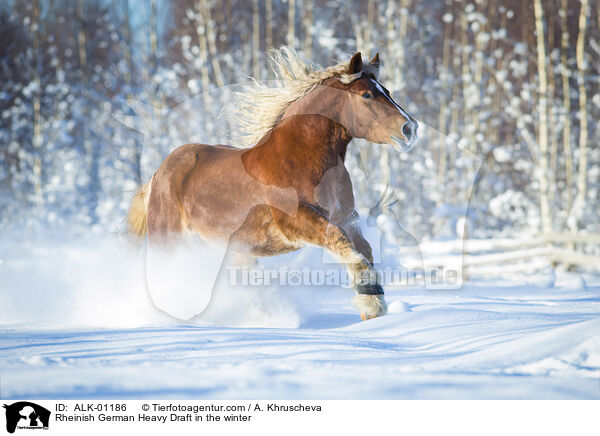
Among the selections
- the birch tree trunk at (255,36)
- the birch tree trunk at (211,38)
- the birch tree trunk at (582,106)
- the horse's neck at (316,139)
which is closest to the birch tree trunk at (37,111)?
the birch tree trunk at (211,38)

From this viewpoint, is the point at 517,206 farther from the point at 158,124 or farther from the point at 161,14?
the point at 161,14

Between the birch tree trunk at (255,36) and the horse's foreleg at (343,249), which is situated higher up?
the birch tree trunk at (255,36)

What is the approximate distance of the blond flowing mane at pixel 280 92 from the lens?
341cm

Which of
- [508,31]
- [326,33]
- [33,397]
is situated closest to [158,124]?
[326,33]

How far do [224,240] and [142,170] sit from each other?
1.80m

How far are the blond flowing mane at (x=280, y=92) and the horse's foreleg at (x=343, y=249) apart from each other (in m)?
0.85

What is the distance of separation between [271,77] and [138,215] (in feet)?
26.8

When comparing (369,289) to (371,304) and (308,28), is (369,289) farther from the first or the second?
(308,28)

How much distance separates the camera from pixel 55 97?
42.5 feet
